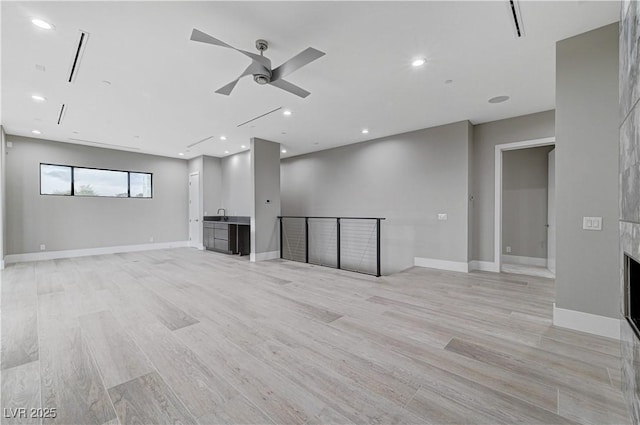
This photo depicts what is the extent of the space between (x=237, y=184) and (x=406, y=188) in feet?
16.5

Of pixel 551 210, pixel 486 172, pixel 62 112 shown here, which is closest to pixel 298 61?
pixel 486 172

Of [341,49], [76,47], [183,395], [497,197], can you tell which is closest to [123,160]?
[76,47]

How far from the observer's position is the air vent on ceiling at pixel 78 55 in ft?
8.26

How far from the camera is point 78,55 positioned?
282 centimetres

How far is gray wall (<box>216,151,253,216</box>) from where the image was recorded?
25.0 feet

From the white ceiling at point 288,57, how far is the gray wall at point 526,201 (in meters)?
1.62

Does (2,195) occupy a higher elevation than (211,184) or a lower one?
lower

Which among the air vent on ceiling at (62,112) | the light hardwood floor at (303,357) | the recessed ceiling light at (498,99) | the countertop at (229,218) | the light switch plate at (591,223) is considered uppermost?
the air vent on ceiling at (62,112)

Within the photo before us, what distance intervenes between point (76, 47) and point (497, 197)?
638 cm

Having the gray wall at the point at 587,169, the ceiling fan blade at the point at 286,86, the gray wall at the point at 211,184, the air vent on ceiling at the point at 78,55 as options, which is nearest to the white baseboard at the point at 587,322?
the gray wall at the point at 587,169

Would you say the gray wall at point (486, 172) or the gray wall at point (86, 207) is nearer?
Result: the gray wall at point (486, 172)

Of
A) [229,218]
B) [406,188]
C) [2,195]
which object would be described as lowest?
[229,218]

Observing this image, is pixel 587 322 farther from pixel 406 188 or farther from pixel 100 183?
pixel 100 183

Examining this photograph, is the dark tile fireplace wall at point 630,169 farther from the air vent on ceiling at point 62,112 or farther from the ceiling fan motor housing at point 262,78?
the air vent on ceiling at point 62,112
